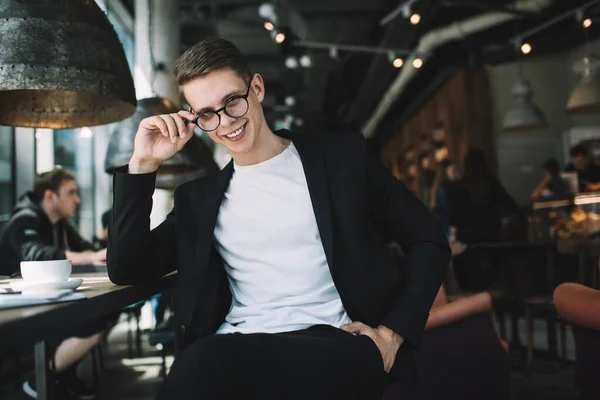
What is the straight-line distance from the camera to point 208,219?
70.2 inches

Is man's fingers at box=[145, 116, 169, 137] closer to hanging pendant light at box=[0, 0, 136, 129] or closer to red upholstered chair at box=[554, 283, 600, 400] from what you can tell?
hanging pendant light at box=[0, 0, 136, 129]

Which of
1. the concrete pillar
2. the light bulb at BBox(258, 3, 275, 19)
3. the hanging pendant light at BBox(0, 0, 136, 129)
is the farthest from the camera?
the light bulb at BBox(258, 3, 275, 19)

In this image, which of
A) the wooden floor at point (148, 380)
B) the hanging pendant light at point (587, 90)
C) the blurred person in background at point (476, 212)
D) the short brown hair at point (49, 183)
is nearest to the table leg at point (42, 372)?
the wooden floor at point (148, 380)

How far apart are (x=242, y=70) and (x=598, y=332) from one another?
1.57 meters

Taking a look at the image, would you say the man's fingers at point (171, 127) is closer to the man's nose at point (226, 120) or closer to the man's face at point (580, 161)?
the man's nose at point (226, 120)

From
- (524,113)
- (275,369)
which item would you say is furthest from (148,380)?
(524,113)

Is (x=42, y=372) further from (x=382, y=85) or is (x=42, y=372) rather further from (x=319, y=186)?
(x=382, y=85)

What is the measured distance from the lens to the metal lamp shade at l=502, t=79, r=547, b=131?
810cm

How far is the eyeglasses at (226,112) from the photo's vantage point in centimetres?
176

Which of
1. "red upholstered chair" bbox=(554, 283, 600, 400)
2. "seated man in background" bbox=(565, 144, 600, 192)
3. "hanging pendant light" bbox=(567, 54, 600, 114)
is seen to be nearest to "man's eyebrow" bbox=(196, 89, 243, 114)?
"red upholstered chair" bbox=(554, 283, 600, 400)

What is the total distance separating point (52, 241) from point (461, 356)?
113 inches

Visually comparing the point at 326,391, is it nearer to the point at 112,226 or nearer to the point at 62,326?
the point at 62,326

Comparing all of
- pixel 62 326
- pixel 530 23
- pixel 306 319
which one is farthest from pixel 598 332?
pixel 530 23

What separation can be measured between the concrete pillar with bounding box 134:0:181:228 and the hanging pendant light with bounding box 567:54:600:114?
4.11 metres
